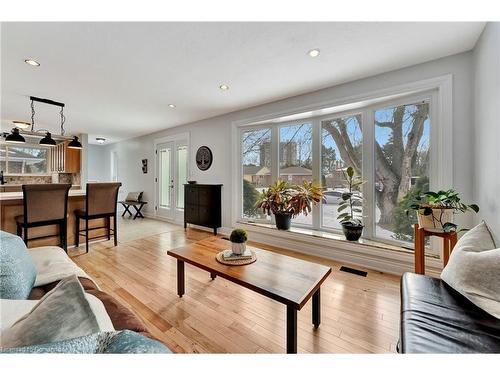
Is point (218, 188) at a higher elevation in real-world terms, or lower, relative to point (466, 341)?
higher

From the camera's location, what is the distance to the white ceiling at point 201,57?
1746 mm

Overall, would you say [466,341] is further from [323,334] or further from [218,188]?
[218,188]

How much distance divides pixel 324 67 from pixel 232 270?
2321 mm

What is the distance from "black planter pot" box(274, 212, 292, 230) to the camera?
3355 mm

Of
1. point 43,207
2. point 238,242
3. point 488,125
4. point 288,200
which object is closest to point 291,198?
point 288,200

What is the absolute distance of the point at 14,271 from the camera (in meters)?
1.04

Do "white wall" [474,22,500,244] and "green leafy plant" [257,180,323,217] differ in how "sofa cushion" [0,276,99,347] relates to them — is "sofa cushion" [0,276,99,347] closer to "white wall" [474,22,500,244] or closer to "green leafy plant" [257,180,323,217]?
"white wall" [474,22,500,244]

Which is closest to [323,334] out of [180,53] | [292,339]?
[292,339]

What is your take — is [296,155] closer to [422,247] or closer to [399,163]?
[399,163]

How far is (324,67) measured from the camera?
2375 millimetres

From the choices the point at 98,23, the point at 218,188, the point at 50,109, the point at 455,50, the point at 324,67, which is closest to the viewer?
the point at 98,23

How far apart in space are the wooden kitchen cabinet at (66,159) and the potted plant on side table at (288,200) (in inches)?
221

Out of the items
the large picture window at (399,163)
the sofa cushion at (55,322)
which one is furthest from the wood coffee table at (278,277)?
the large picture window at (399,163)

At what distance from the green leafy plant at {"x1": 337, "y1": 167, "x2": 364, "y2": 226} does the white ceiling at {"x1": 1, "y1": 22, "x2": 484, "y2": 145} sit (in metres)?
1.27
